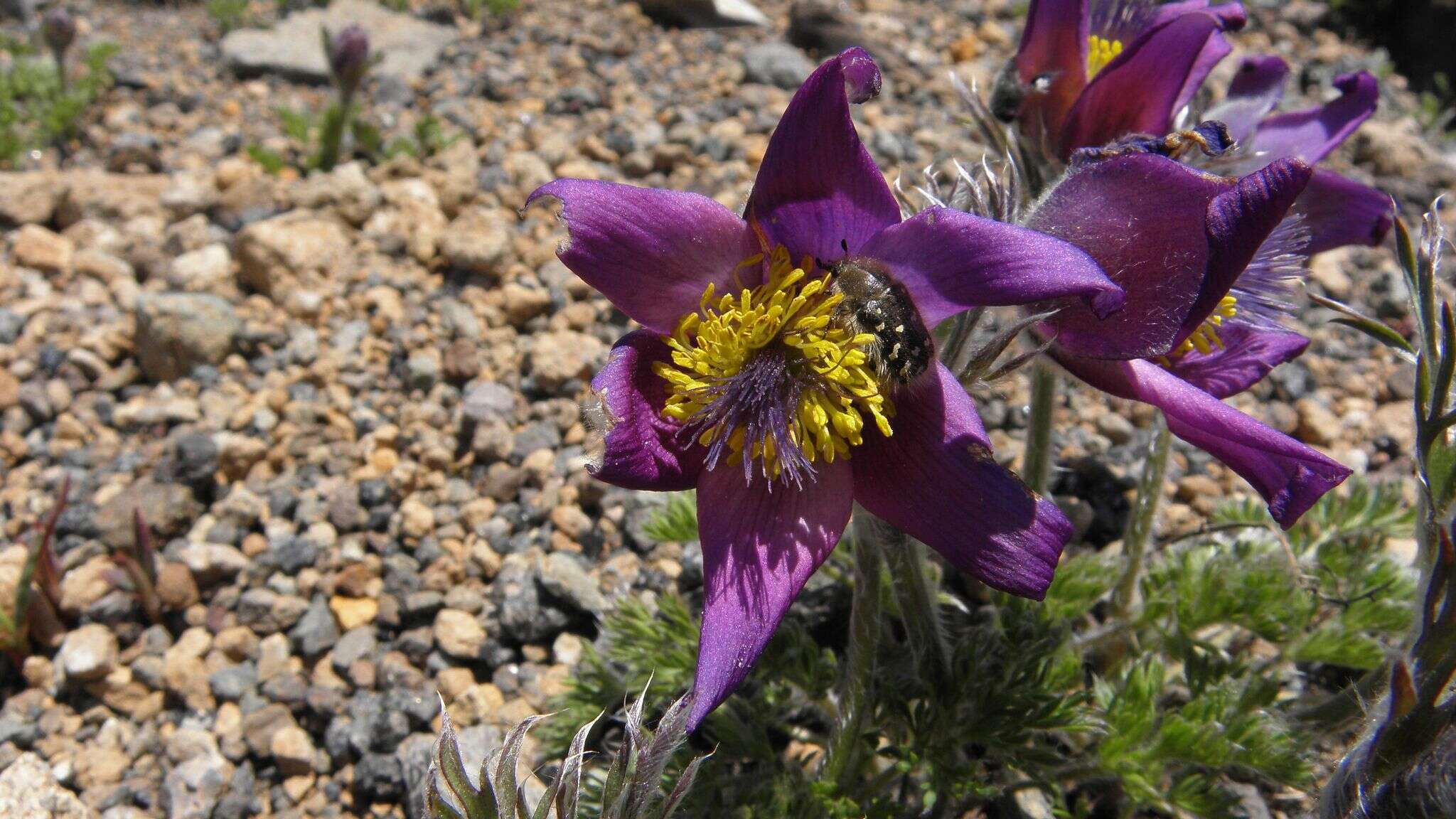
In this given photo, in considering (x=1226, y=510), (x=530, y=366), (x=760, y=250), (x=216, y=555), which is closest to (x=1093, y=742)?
(x=1226, y=510)

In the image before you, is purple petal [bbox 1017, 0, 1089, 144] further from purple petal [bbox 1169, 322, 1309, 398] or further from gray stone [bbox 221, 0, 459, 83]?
gray stone [bbox 221, 0, 459, 83]

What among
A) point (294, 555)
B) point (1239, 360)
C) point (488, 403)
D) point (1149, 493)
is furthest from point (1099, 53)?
point (294, 555)

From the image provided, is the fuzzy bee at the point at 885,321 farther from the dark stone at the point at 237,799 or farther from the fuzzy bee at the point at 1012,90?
the dark stone at the point at 237,799

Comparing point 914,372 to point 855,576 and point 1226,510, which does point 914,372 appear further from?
point 1226,510

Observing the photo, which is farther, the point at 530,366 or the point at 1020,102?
the point at 530,366

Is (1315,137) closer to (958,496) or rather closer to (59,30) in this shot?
(958,496)

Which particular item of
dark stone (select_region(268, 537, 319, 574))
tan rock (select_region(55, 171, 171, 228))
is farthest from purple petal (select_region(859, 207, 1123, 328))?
tan rock (select_region(55, 171, 171, 228))

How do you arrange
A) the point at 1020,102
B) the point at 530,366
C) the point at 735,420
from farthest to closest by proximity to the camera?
the point at 530,366 → the point at 1020,102 → the point at 735,420
